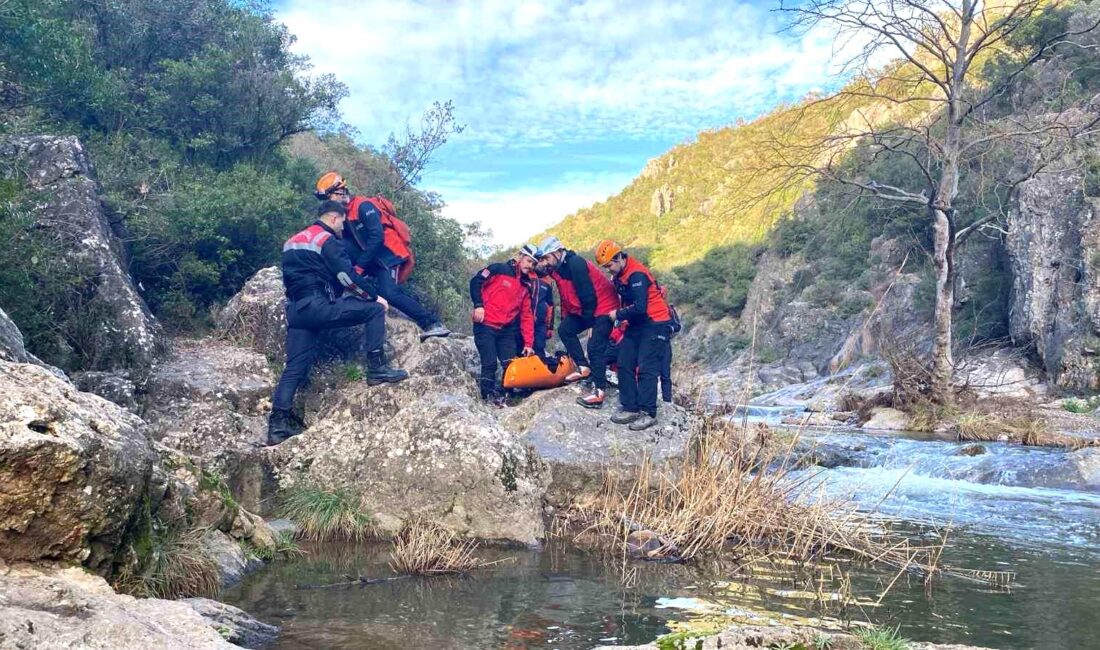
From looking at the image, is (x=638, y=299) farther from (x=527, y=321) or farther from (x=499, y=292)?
(x=499, y=292)

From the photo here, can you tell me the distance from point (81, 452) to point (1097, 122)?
1818 cm

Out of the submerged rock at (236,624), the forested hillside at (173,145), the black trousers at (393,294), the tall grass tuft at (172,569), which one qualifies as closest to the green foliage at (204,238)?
the forested hillside at (173,145)

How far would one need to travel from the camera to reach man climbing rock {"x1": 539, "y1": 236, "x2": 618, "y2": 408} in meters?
9.44

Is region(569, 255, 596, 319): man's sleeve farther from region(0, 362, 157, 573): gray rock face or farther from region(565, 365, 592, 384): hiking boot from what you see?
region(0, 362, 157, 573): gray rock face

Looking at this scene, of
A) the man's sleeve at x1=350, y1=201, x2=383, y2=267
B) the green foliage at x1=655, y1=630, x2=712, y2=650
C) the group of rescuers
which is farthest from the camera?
the man's sleeve at x1=350, y1=201, x2=383, y2=267

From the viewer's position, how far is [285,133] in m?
14.1

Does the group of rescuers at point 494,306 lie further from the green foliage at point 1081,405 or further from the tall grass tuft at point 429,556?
the green foliage at point 1081,405

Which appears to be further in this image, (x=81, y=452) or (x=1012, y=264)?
(x=1012, y=264)

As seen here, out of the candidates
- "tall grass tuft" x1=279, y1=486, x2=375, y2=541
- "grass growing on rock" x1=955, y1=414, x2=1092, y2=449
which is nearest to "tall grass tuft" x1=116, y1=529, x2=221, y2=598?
"tall grass tuft" x1=279, y1=486, x2=375, y2=541

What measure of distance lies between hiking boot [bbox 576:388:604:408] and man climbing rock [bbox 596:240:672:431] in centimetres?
27

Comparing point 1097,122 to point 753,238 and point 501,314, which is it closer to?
point 501,314

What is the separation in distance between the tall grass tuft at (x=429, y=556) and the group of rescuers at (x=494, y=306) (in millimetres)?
2728

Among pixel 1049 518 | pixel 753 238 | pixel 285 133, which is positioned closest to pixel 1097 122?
pixel 1049 518

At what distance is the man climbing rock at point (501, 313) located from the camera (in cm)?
989
